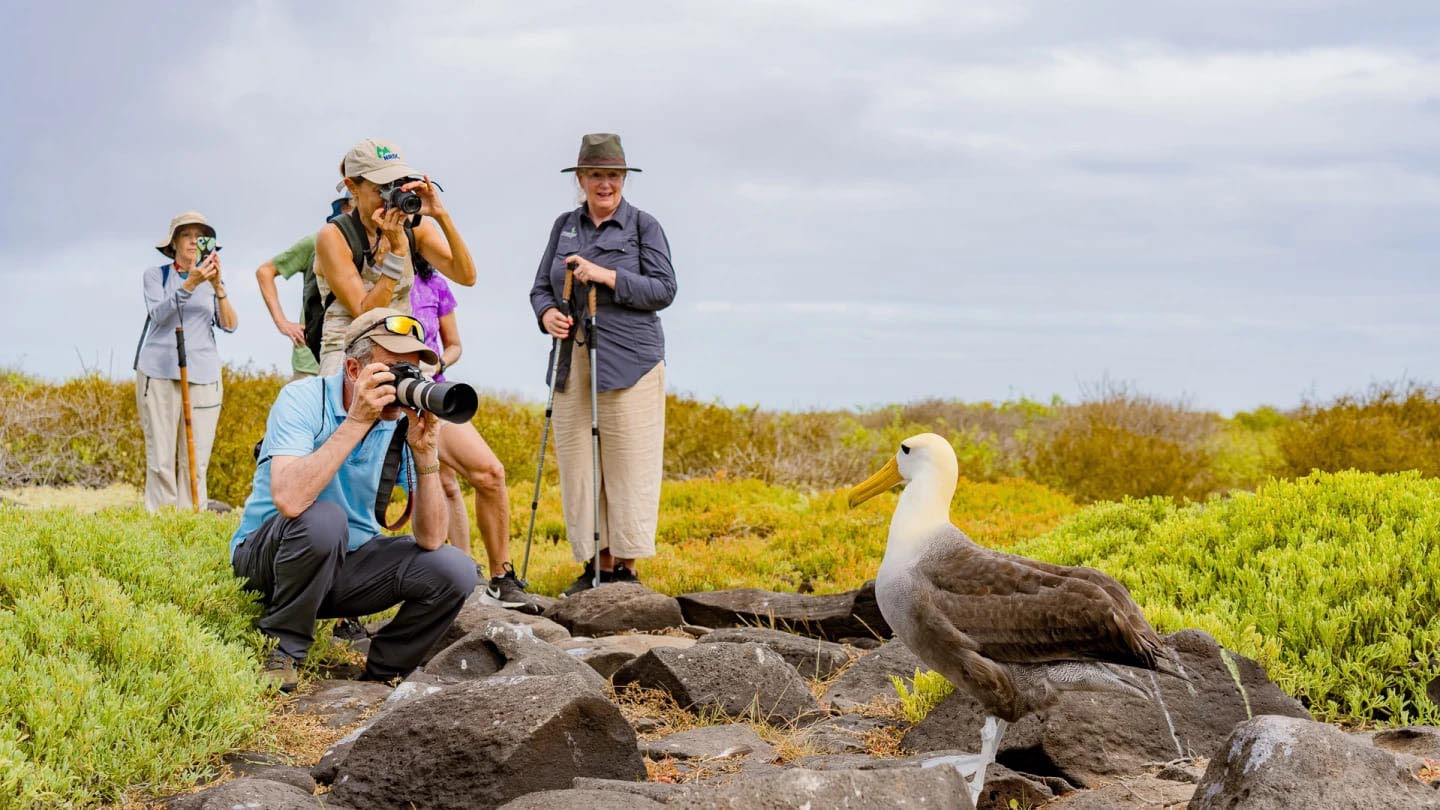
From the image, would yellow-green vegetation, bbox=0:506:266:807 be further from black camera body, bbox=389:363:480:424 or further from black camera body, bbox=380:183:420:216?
black camera body, bbox=380:183:420:216

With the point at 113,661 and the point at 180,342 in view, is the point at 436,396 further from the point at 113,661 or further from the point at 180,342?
the point at 180,342

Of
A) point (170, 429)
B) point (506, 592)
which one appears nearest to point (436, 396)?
point (506, 592)

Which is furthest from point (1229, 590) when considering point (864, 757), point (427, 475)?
point (427, 475)

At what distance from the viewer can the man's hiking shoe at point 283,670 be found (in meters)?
5.98

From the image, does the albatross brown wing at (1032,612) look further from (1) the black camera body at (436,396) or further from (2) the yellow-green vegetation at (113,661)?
(2) the yellow-green vegetation at (113,661)

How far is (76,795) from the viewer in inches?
182

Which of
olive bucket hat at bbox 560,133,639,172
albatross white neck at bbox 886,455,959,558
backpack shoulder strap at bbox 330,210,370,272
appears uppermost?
olive bucket hat at bbox 560,133,639,172

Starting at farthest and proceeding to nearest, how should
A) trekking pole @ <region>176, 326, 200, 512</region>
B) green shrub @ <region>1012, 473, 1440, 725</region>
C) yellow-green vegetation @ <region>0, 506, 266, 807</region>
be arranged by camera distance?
trekking pole @ <region>176, 326, 200, 512</region>
green shrub @ <region>1012, 473, 1440, 725</region>
yellow-green vegetation @ <region>0, 506, 266, 807</region>

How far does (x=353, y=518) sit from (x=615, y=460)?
2.90 metres

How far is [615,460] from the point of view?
9000mm

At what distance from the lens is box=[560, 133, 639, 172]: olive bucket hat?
8773mm

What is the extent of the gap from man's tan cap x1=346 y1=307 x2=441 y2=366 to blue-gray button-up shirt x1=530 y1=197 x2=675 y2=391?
300 centimetres

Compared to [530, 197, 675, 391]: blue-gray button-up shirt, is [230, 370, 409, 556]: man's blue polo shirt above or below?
below

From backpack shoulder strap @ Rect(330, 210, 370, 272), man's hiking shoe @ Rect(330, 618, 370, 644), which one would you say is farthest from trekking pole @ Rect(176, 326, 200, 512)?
backpack shoulder strap @ Rect(330, 210, 370, 272)
